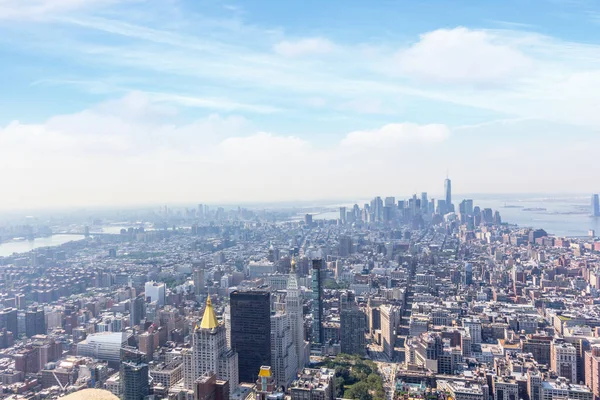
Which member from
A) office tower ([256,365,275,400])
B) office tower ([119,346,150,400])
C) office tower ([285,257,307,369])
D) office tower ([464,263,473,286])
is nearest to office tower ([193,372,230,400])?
office tower ([256,365,275,400])

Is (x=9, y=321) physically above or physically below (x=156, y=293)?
above

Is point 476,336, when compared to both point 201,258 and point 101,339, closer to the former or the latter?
point 101,339

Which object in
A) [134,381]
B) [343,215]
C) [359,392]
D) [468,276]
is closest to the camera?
[134,381]

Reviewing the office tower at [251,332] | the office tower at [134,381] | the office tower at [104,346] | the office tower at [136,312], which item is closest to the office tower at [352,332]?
the office tower at [251,332]

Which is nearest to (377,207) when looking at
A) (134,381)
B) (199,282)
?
(199,282)

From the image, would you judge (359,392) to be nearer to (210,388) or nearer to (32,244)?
(210,388)

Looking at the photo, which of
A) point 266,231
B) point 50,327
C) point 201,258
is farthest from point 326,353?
point 266,231
